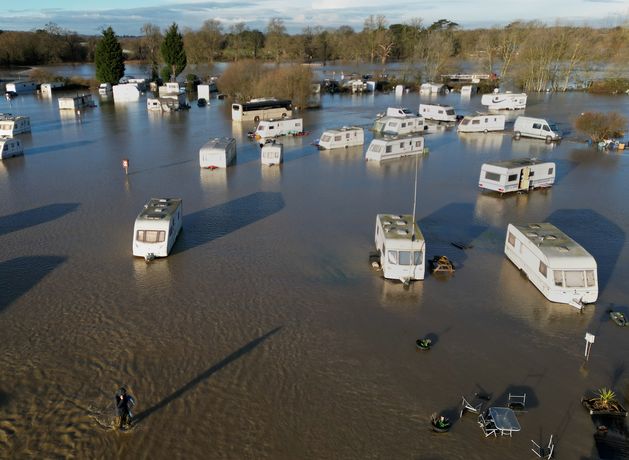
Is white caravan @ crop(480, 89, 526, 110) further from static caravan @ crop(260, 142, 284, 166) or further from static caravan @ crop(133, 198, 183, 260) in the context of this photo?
static caravan @ crop(133, 198, 183, 260)

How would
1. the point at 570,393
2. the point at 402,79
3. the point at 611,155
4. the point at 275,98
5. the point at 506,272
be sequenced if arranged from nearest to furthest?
1. the point at 570,393
2. the point at 506,272
3. the point at 611,155
4. the point at 275,98
5. the point at 402,79

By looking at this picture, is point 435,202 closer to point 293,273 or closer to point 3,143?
point 293,273

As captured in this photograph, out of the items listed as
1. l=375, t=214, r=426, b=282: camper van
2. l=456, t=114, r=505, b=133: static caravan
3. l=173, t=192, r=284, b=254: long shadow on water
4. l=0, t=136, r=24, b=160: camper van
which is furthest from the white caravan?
l=0, t=136, r=24, b=160: camper van

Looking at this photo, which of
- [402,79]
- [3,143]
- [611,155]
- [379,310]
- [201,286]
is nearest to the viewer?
[379,310]

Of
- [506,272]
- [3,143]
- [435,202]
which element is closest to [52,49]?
[3,143]

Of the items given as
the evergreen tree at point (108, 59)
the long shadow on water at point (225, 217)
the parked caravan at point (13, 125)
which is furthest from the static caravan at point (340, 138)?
the evergreen tree at point (108, 59)

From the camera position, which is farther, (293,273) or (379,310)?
(293,273)

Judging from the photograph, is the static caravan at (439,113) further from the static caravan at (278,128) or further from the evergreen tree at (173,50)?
the evergreen tree at (173,50)
